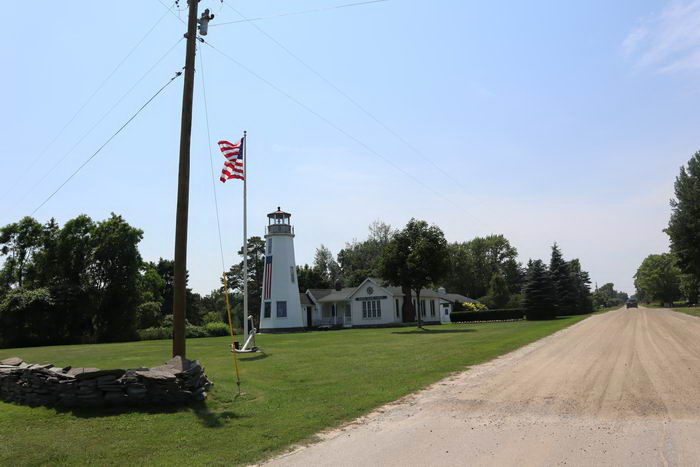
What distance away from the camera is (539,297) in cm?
5316

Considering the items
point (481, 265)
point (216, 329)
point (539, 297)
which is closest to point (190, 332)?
→ point (216, 329)

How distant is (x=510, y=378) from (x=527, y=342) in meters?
10.8

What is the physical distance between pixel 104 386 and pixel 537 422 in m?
7.32

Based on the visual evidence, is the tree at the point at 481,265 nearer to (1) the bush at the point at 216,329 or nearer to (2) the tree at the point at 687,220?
(2) the tree at the point at 687,220

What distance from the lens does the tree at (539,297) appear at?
52.9 m

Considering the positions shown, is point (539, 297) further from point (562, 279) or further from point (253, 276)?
point (253, 276)

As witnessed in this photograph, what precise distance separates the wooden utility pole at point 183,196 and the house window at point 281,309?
33369mm

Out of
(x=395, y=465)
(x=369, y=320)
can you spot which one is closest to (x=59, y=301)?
(x=369, y=320)

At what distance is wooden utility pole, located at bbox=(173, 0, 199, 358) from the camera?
10398 millimetres

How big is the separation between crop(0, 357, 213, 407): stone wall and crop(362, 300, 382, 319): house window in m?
41.6

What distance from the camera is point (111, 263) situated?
40.4 metres

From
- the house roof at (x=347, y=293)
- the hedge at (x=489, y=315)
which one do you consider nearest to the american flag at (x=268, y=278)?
the house roof at (x=347, y=293)

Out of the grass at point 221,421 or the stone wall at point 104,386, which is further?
the stone wall at point 104,386

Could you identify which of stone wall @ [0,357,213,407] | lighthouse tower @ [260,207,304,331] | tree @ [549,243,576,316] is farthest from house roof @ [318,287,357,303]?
stone wall @ [0,357,213,407]
